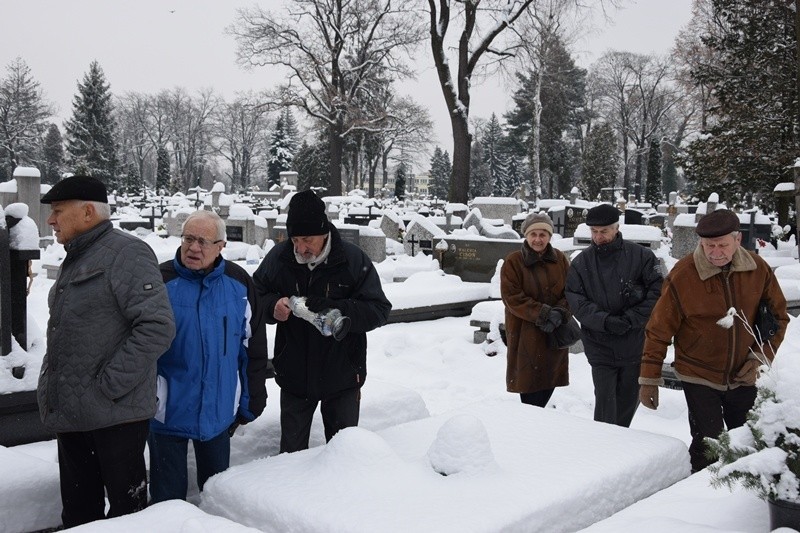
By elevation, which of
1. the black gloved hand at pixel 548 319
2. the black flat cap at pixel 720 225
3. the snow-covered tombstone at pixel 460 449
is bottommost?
the snow-covered tombstone at pixel 460 449

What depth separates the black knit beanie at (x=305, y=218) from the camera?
3.36 m

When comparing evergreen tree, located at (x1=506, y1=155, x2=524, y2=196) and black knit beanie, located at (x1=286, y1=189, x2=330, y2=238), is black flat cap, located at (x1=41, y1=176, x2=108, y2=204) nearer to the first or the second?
black knit beanie, located at (x1=286, y1=189, x2=330, y2=238)

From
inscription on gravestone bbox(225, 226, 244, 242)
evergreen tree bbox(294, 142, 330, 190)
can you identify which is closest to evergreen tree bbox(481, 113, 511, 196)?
evergreen tree bbox(294, 142, 330, 190)

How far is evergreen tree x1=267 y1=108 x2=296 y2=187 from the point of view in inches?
2383

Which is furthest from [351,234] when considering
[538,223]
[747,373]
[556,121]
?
[556,121]

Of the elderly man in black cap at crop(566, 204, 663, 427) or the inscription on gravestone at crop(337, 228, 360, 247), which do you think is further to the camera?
the inscription on gravestone at crop(337, 228, 360, 247)

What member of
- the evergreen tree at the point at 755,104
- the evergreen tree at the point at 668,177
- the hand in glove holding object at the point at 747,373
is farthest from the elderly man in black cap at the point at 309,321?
the evergreen tree at the point at 668,177

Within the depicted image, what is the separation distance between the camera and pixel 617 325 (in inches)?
173

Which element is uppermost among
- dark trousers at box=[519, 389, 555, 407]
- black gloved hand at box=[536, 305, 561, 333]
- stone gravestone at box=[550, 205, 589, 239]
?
stone gravestone at box=[550, 205, 589, 239]

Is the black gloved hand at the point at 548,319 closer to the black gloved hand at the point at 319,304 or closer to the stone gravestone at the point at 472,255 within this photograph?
the black gloved hand at the point at 319,304

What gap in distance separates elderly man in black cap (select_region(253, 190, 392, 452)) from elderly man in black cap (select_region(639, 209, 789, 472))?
146cm

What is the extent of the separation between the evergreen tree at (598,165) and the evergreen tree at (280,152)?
24.9m

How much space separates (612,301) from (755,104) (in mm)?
16922

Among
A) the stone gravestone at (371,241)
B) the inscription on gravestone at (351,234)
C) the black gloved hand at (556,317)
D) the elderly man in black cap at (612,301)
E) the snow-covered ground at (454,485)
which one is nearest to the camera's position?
the snow-covered ground at (454,485)
